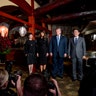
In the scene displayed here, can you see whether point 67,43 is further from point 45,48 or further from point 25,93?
point 25,93

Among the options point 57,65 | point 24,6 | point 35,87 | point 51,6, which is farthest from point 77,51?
point 35,87

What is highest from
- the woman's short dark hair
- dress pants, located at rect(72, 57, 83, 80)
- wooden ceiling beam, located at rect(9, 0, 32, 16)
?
wooden ceiling beam, located at rect(9, 0, 32, 16)

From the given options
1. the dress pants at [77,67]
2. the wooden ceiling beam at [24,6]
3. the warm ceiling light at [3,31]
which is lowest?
the dress pants at [77,67]

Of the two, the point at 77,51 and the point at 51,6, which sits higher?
the point at 51,6

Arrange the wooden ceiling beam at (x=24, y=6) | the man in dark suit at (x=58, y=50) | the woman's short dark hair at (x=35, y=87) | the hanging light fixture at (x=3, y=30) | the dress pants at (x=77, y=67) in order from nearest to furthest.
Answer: the woman's short dark hair at (x=35, y=87), the dress pants at (x=77, y=67), the man in dark suit at (x=58, y=50), the wooden ceiling beam at (x=24, y=6), the hanging light fixture at (x=3, y=30)

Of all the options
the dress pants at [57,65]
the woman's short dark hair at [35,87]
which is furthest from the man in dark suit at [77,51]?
the woman's short dark hair at [35,87]

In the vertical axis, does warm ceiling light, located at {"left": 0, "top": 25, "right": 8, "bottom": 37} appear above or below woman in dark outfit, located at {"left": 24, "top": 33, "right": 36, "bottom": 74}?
above

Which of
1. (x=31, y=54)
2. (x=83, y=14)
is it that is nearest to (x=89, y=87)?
(x=31, y=54)

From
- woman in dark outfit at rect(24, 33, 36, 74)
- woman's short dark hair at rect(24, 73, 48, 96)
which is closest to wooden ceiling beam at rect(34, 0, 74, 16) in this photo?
woman in dark outfit at rect(24, 33, 36, 74)

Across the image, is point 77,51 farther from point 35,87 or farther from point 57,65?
point 35,87

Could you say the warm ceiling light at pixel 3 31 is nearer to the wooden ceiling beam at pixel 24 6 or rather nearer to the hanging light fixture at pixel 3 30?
the hanging light fixture at pixel 3 30

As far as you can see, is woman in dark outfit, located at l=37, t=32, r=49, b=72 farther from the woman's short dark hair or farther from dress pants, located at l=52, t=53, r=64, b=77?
the woman's short dark hair

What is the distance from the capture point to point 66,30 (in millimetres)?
14422

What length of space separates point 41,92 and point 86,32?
37.1 ft
